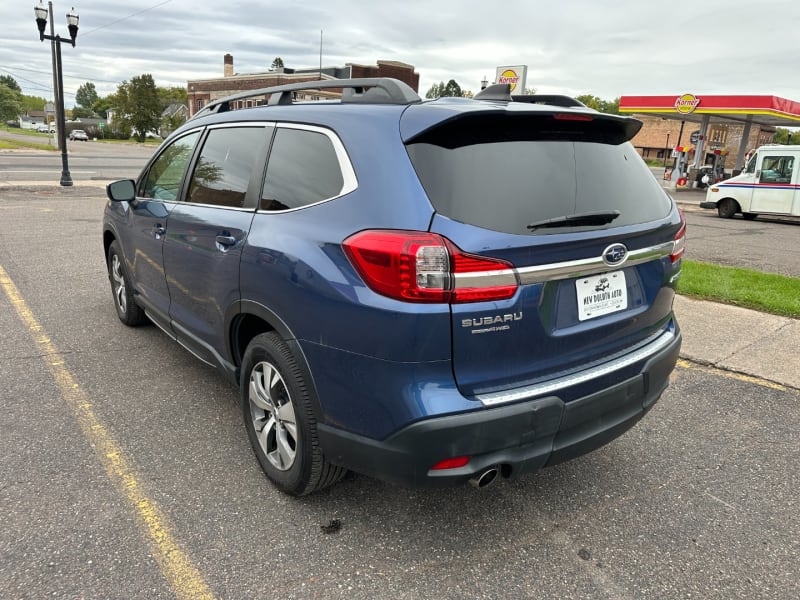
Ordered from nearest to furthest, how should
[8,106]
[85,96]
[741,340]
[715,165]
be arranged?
[741,340] < [715,165] < [8,106] < [85,96]

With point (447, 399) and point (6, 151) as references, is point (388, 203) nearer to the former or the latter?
point (447, 399)

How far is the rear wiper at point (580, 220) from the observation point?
7.32ft

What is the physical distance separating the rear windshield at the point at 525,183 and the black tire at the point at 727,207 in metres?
18.8

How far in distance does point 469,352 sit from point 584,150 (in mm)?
1140

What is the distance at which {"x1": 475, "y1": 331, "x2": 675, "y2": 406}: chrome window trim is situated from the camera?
84.4 inches

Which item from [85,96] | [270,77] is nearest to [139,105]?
[270,77]

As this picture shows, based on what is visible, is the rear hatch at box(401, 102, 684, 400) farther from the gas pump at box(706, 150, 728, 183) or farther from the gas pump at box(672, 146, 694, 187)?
the gas pump at box(706, 150, 728, 183)

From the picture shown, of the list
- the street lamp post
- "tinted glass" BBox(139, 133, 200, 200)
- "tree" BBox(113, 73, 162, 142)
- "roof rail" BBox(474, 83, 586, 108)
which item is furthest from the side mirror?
"tree" BBox(113, 73, 162, 142)

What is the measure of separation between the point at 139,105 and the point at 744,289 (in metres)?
94.4

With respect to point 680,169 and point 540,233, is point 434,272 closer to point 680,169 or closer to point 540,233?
point 540,233

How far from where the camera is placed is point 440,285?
6.66ft

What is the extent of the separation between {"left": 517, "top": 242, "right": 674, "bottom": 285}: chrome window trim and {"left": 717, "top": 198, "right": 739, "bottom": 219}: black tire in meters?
18.9

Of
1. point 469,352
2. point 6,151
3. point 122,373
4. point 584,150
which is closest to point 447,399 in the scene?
point 469,352

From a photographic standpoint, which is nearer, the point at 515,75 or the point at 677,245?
the point at 677,245
